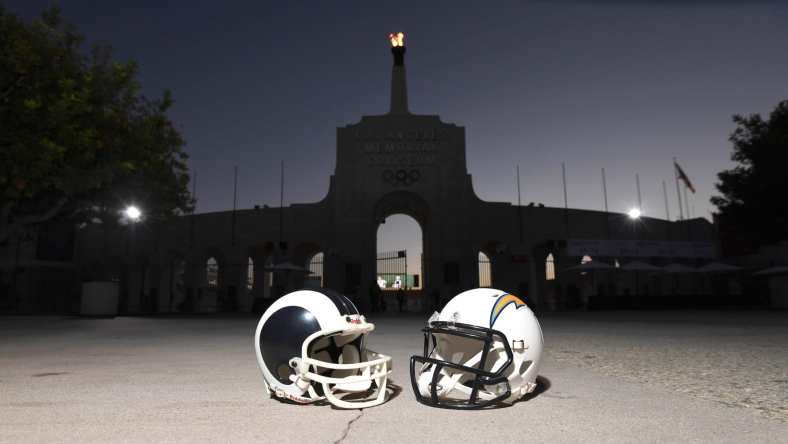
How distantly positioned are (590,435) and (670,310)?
3298 centimetres

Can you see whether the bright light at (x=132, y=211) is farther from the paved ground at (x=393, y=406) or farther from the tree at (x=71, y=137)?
the paved ground at (x=393, y=406)

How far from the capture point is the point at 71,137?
16578mm

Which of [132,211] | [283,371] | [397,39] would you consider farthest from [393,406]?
[397,39]

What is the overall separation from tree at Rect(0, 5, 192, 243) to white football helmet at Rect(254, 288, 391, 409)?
14838mm

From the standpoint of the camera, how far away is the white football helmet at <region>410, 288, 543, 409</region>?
397 cm

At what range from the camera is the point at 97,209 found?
75.2 ft

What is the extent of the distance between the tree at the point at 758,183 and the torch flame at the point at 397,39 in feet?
87.7

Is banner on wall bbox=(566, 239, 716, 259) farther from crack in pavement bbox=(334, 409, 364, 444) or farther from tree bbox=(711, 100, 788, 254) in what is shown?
crack in pavement bbox=(334, 409, 364, 444)

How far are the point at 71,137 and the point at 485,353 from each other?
17.7 meters

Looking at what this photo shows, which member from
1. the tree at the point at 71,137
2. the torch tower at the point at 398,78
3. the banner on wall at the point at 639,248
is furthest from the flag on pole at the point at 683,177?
the tree at the point at 71,137

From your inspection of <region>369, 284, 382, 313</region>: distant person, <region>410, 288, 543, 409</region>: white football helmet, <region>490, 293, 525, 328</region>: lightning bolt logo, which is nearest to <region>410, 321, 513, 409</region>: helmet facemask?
<region>410, 288, 543, 409</region>: white football helmet

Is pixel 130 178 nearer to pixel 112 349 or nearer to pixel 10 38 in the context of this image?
pixel 10 38

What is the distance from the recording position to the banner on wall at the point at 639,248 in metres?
36.2

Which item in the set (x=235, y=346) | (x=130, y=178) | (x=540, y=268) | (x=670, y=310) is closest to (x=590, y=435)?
(x=235, y=346)
